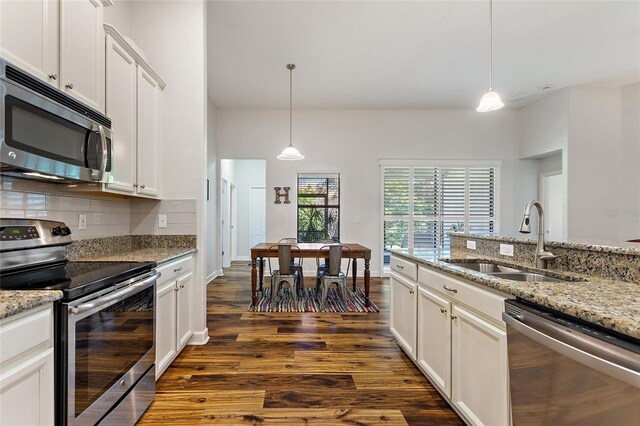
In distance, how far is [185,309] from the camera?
96.2 inches

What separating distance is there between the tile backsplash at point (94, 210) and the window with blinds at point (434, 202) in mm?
4045

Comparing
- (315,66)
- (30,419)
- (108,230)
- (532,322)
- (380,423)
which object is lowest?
(380,423)

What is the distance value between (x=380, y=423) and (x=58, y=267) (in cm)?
202

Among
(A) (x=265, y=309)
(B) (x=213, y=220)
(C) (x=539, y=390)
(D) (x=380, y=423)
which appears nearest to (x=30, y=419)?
(D) (x=380, y=423)

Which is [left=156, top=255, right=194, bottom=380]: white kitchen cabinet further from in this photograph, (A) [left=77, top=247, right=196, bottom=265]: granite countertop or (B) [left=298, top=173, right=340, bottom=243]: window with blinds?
(B) [left=298, top=173, right=340, bottom=243]: window with blinds

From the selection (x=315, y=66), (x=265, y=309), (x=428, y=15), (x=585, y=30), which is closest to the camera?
(x=428, y=15)

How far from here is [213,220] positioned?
17.6ft

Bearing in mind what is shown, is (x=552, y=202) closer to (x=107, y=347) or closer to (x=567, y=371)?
(x=567, y=371)

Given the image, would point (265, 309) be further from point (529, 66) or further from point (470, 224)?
point (529, 66)

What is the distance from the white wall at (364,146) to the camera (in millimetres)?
5680

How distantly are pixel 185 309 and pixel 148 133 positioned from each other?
1.52m

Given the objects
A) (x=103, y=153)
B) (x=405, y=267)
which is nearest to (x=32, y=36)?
(x=103, y=153)

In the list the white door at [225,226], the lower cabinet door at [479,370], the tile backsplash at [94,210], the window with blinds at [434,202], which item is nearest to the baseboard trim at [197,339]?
the tile backsplash at [94,210]

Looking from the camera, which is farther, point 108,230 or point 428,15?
point 428,15
